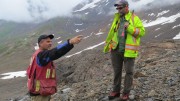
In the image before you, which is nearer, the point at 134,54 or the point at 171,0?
the point at 134,54

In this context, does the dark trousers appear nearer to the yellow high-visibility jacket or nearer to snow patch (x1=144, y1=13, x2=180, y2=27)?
the yellow high-visibility jacket

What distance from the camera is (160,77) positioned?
12609 millimetres

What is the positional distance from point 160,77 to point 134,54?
11.6 ft

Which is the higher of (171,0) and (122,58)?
(171,0)

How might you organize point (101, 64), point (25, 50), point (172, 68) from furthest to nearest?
1. point (25, 50)
2. point (101, 64)
3. point (172, 68)

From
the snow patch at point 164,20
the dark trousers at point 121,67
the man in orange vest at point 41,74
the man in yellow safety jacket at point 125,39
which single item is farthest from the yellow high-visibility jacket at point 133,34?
the snow patch at point 164,20

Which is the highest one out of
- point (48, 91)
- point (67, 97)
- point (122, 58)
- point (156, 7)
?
point (156, 7)

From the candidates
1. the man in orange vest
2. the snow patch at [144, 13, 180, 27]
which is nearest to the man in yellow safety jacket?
the man in orange vest

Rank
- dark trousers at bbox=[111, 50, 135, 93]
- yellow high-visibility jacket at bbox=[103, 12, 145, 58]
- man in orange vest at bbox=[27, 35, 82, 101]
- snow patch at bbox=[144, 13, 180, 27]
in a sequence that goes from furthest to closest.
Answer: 1. snow patch at bbox=[144, 13, 180, 27]
2. dark trousers at bbox=[111, 50, 135, 93]
3. yellow high-visibility jacket at bbox=[103, 12, 145, 58]
4. man in orange vest at bbox=[27, 35, 82, 101]

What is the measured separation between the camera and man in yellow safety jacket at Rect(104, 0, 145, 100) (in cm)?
935

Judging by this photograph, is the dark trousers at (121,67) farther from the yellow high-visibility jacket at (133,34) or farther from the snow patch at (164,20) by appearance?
the snow patch at (164,20)

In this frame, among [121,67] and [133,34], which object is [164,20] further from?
[133,34]

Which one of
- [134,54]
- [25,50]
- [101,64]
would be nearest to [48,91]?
[134,54]

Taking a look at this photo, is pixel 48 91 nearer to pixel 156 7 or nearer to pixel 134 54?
pixel 134 54
